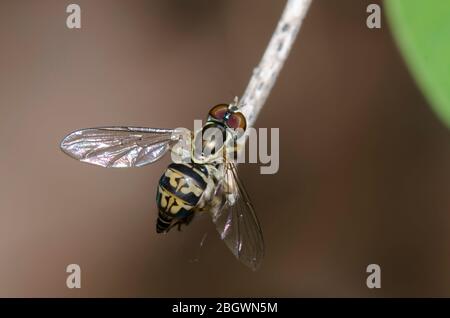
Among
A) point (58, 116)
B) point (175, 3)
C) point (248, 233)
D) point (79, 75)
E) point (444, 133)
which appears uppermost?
point (175, 3)

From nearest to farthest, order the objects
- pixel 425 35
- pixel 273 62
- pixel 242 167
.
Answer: pixel 425 35 < pixel 273 62 < pixel 242 167

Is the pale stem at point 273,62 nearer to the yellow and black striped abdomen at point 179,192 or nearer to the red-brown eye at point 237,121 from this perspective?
the red-brown eye at point 237,121

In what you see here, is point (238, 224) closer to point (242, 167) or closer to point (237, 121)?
point (237, 121)

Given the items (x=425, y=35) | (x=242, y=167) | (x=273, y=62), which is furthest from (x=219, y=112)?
(x=242, y=167)

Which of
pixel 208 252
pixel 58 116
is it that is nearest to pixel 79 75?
pixel 58 116

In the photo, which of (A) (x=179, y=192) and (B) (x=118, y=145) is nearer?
(A) (x=179, y=192)

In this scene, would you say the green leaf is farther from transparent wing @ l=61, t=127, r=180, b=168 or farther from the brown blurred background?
the brown blurred background

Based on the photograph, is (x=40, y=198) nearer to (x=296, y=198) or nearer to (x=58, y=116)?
(x=58, y=116)
